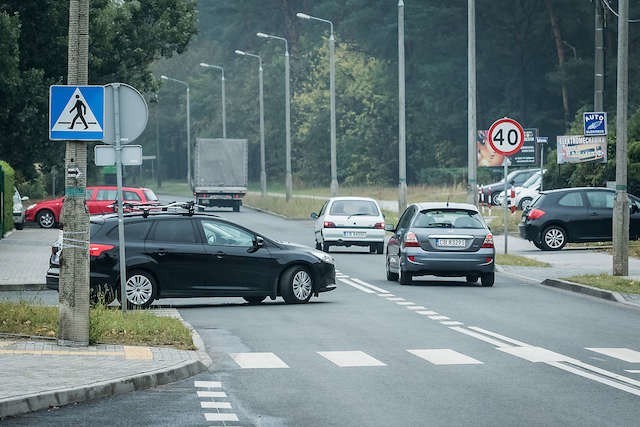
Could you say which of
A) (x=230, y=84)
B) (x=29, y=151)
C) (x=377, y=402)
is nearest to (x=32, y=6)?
(x=29, y=151)

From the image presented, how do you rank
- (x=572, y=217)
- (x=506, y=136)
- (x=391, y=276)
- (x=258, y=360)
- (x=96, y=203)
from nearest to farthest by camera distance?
(x=258, y=360), (x=391, y=276), (x=506, y=136), (x=572, y=217), (x=96, y=203)

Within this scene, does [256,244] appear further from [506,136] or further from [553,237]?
[553,237]

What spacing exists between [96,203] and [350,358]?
37.4 m

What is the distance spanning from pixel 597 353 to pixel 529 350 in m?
0.73

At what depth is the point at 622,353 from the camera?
54.2 feet

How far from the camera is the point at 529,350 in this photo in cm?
1673

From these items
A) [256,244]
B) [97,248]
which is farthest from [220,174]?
[97,248]

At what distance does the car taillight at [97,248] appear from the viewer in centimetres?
2258

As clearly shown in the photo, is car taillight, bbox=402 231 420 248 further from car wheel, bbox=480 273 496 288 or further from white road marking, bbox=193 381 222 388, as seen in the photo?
white road marking, bbox=193 381 222 388

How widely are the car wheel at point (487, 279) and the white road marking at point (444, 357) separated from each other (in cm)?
1115

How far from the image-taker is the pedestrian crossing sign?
16016 mm

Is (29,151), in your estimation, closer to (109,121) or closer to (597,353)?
(109,121)

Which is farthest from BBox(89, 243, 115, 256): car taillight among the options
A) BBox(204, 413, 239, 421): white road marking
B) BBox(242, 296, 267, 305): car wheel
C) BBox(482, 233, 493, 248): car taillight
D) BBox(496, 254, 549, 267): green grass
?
BBox(496, 254, 549, 267): green grass

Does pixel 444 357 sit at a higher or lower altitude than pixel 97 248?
lower
